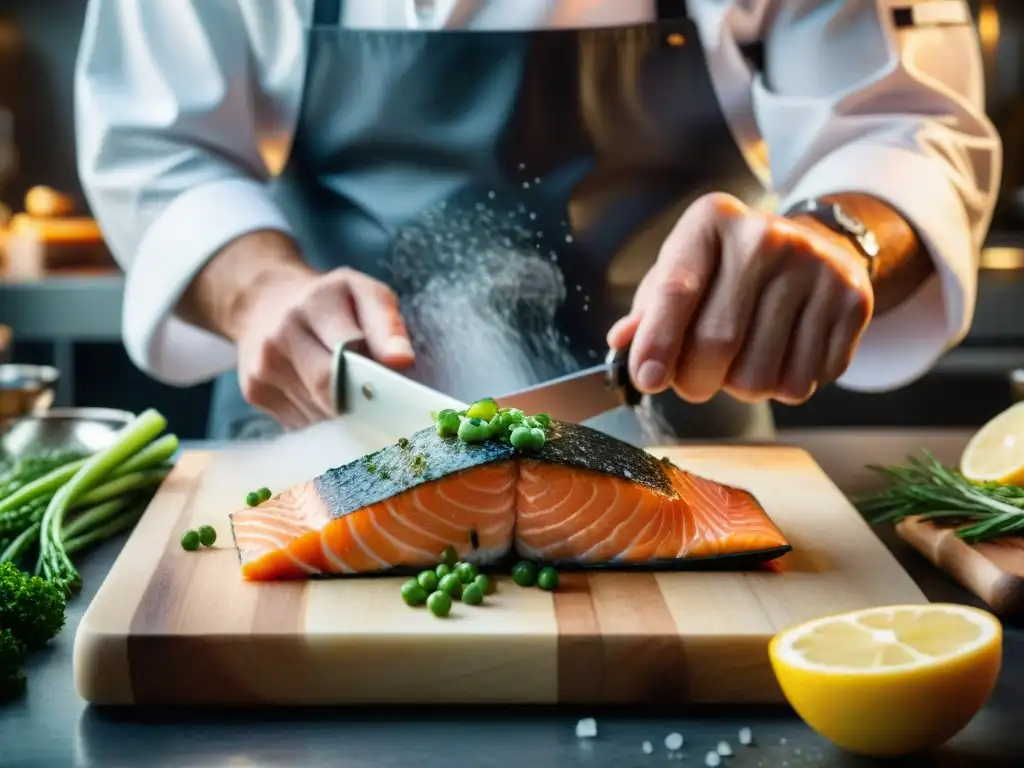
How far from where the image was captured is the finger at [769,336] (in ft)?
5.55

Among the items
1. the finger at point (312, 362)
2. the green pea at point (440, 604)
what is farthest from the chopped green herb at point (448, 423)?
the finger at point (312, 362)

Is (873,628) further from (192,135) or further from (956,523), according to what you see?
(192,135)

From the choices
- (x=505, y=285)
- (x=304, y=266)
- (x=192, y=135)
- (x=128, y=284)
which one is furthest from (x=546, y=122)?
(x=128, y=284)

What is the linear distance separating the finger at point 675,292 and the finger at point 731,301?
0.05 feet

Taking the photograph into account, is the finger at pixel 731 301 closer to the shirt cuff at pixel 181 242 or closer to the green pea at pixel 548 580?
the green pea at pixel 548 580

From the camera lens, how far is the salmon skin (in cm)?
134

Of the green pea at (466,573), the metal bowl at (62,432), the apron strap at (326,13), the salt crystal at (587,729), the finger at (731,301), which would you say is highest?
the apron strap at (326,13)

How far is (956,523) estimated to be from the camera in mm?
1546

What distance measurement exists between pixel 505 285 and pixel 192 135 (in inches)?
24.6

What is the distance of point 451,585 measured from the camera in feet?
4.17

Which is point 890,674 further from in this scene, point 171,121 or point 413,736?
point 171,121

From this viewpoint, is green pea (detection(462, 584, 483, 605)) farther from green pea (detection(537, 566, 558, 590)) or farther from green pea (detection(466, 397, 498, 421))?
green pea (detection(466, 397, 498, 421))

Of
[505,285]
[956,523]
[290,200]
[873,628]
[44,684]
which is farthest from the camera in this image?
[290,200]

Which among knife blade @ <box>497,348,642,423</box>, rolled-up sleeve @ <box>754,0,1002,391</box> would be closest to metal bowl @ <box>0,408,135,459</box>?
knife blade @ <box>497,348,642,423</box>
